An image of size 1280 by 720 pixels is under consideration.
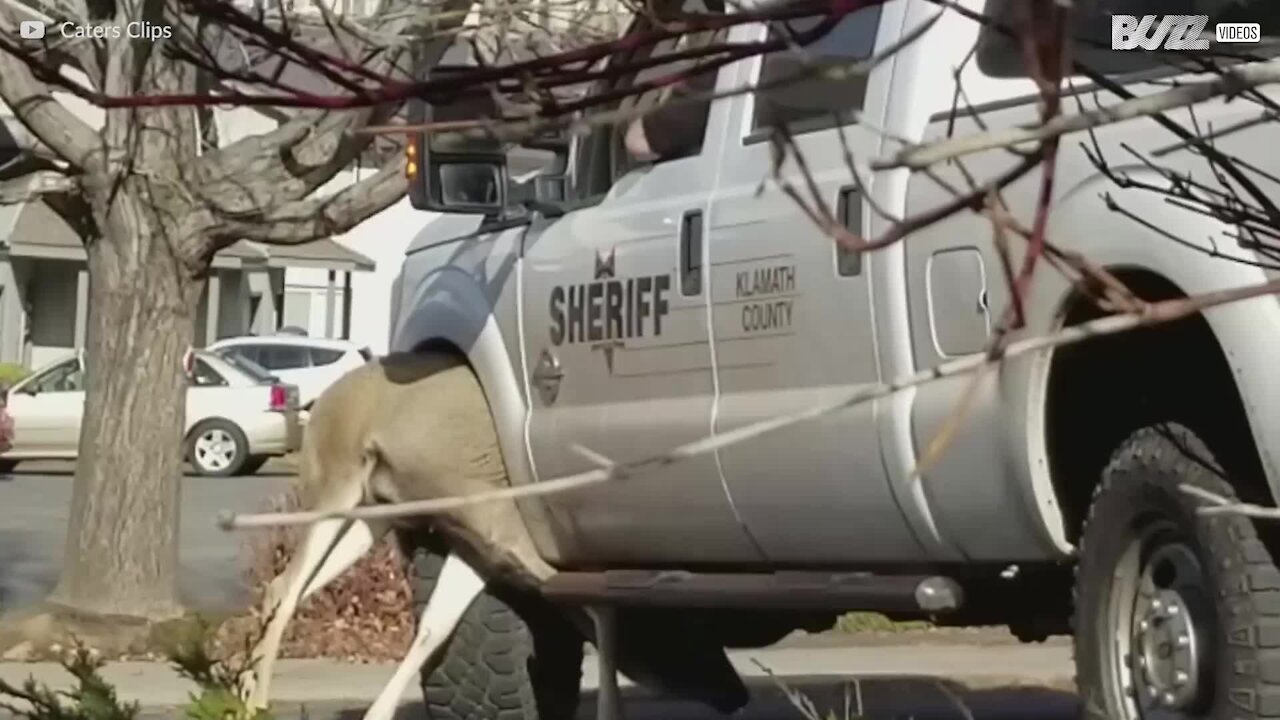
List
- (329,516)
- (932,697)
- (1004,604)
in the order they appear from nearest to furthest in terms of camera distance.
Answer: (329,516)
(1004,604)
(932,697)

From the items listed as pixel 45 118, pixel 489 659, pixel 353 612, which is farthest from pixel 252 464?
pixel 489 659

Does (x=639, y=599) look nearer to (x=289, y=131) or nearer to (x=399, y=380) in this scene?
(x=399, y=380)

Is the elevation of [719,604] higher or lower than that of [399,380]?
lower

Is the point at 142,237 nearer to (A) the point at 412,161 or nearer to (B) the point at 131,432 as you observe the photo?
(B) the point at 131,432

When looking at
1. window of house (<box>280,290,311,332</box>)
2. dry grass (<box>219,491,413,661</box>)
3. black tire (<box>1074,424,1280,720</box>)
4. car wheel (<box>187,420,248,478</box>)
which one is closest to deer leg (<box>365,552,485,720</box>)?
black tire (<box>1074,424,1280,720</box>)

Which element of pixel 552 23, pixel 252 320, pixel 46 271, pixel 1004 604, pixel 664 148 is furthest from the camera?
pixel 252 320

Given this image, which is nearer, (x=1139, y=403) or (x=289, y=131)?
(x=1139, y=403)

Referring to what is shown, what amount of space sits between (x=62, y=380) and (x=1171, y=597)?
25.8 metres

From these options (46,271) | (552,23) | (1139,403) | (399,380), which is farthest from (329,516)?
(46,271)

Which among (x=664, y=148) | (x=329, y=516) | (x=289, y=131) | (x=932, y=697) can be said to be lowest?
(x=932, y=697)

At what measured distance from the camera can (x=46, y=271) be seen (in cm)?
3903

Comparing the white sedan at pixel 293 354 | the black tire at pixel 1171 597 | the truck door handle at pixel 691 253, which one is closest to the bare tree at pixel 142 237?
the truck door handle at pixel 691 253

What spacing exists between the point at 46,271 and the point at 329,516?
3788cm

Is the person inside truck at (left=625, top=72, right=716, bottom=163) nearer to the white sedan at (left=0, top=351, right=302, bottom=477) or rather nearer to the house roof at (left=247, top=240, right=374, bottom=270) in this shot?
the white sedan at (left=0, top=351, right=302, bottom=477)
